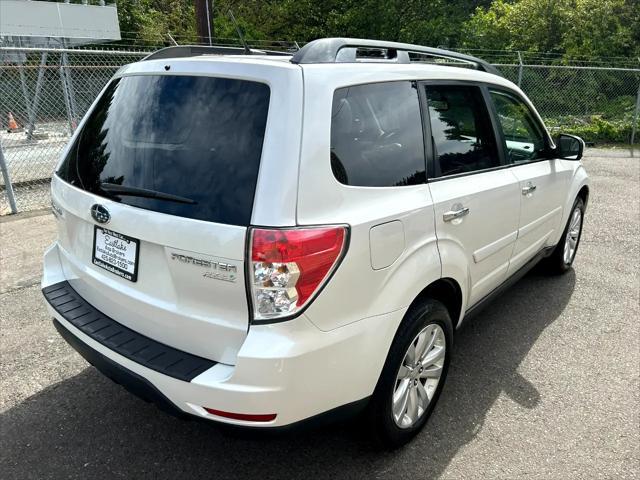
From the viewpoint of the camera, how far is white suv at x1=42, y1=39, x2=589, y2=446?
74.0 inches

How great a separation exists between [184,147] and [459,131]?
1.58m

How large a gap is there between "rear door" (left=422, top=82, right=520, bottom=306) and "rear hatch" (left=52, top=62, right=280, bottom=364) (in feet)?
3.44

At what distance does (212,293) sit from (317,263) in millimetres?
420

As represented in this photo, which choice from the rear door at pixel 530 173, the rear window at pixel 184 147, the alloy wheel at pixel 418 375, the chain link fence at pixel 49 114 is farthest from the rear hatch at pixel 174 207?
the chain link fence at pixel 49 114

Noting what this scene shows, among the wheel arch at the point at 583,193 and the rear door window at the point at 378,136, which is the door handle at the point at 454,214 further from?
the wheel arch at the point at 583,193

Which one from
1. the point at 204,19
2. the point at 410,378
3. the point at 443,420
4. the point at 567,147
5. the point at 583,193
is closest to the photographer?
the point at 410,378

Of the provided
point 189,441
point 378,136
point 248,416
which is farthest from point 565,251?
point 248,416

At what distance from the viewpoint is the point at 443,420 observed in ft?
9.19

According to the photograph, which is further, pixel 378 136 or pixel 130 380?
pixel 378 136

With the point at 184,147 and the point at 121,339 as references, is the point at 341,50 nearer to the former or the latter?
the point at 184,147

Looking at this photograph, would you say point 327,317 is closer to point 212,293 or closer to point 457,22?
point 212,293

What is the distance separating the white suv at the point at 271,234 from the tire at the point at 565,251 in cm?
211

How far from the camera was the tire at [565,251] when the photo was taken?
4.56 metres

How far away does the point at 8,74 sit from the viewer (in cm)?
831
